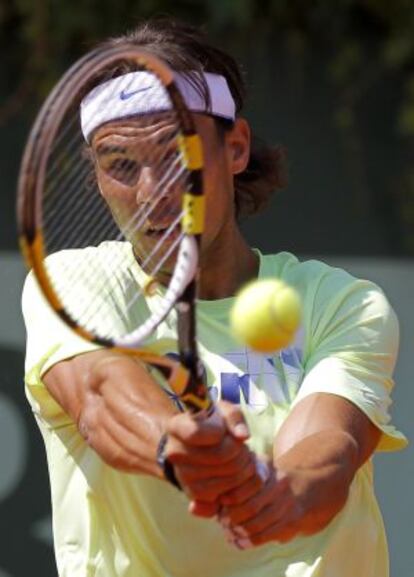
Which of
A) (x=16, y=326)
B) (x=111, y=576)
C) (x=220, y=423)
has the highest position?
(x=220, y=423)

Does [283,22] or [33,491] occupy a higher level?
[283,22]

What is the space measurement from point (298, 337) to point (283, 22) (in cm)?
317

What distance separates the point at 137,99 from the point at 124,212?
198 mm

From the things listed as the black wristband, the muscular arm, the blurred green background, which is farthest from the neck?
the blurred green background

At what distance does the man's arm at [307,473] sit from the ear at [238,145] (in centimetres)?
53

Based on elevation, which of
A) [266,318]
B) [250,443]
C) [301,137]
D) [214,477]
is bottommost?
[301,137]

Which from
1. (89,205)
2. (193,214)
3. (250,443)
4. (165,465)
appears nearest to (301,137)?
(89,205)

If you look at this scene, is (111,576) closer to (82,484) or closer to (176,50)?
(82,484)

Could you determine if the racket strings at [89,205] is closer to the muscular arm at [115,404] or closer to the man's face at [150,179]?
the man's face at [150,179]

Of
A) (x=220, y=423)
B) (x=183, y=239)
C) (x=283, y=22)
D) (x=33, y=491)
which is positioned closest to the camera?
(x=220, y=423)

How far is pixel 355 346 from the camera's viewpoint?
312 cm

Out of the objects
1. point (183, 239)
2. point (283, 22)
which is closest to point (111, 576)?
point (183, 239)

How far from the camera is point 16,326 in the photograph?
4.79 m

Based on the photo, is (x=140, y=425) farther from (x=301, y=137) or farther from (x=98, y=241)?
(x=301, y=137)
